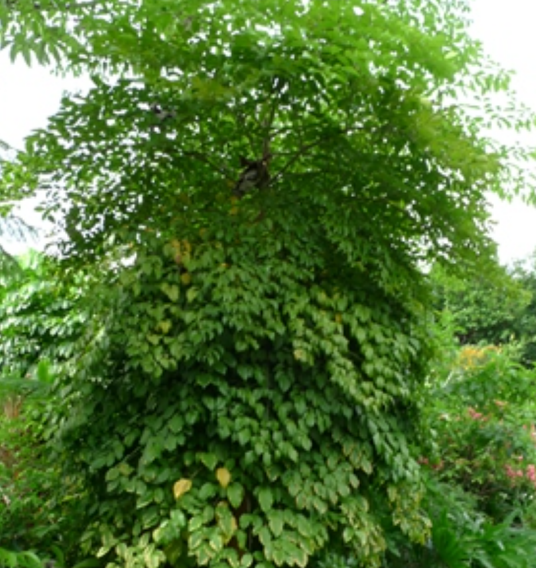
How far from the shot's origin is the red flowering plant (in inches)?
137

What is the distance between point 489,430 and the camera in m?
3.59

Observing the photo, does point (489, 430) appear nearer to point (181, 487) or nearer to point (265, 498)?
point (265, 498)

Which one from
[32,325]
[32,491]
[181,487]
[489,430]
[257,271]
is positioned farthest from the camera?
[32,325]

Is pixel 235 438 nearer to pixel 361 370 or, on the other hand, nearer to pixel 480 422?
pixel 361 370

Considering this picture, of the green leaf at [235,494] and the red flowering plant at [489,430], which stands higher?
the green leaf at [235,494]

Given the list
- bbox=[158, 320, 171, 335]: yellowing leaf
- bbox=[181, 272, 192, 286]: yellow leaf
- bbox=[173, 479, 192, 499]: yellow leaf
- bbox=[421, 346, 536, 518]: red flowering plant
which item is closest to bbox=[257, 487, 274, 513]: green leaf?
bbox=[173, 479, 192, 499]: yellow leaf

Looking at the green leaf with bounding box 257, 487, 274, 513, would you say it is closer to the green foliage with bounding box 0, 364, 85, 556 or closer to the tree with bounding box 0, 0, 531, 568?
the tree with bounding box 0, 0, 531, 568

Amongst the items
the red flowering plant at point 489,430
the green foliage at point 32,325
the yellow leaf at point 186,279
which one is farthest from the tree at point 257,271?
the green foliage at point 32,325

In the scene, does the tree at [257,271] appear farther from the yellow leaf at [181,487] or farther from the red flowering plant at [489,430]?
the red flowering plant at [489,430]

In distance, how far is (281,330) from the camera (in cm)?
223

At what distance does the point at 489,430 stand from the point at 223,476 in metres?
1.94

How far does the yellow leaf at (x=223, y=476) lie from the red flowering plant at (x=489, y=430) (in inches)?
57.5

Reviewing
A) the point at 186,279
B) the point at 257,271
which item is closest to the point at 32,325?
the point at 186,279

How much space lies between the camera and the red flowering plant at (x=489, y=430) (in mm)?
3486
